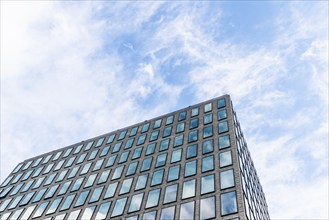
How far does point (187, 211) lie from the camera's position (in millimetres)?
29625

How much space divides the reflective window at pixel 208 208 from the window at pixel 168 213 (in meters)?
2.80

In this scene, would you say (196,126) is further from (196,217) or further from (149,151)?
(196,217)

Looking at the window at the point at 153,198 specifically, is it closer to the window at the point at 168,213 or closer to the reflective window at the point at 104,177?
the window at the point at 168,213

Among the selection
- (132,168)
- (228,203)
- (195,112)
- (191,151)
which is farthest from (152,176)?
(195,112)

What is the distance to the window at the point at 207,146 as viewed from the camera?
1448 inches

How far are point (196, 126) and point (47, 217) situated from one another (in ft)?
70.1

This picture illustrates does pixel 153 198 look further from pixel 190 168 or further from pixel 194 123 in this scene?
pixel 194 123

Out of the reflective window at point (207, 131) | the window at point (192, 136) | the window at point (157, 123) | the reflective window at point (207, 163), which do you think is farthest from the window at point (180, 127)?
the reflective window at point (207, 163)

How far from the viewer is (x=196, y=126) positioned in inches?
1694

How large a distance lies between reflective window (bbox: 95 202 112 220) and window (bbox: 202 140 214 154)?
12148 mm

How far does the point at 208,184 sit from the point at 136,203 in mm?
7821

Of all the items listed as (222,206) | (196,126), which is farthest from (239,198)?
(196,126)

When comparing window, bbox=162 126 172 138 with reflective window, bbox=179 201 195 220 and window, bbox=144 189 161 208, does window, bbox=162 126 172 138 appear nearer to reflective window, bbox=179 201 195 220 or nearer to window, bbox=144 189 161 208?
window, bbox=144 189 161 208

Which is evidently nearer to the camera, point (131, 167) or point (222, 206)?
point (222, 206)
